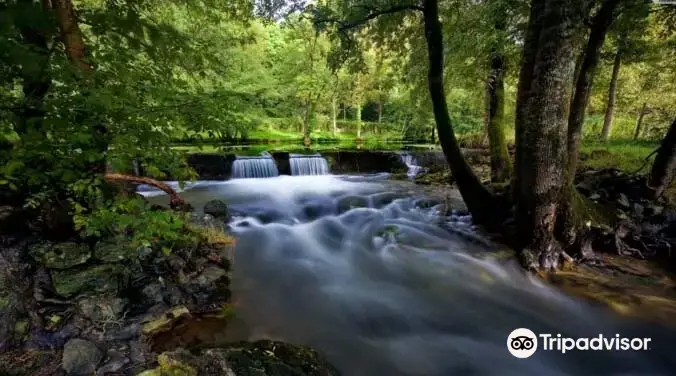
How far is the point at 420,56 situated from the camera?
8.27m

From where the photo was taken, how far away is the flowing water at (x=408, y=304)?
145 inches

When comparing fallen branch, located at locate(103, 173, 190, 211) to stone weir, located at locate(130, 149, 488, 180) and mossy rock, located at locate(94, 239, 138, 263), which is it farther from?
stone weir, located at locate(130, 149, 488, 180)

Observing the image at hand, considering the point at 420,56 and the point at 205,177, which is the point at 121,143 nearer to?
the point at 420,56

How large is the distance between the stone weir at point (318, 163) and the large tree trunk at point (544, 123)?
8.89 meters

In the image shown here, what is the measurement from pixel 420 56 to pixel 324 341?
674 centimetres

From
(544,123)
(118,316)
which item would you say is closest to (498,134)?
(544,123)

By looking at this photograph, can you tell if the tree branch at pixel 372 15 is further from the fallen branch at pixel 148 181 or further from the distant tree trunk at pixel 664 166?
the distant tree trunk at pixel 664 166

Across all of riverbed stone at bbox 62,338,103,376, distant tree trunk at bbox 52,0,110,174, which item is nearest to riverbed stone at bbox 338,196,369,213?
distant tree trunk at bbox 52,0,110,174

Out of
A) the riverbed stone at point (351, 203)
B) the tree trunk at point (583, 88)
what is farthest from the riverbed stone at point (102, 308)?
the tree trunk at point (583, 88)

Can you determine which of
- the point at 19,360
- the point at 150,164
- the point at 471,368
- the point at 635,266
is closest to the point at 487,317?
the point at 471,368

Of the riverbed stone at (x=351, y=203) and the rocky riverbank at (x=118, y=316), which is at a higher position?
the rocky riverbank at (x=118, y=316)

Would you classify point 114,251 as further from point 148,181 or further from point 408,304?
point 408,304

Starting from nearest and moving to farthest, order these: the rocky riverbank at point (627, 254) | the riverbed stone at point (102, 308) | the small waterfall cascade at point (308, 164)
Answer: the riverbed stone at point (102, 308) → the rocky riverbank at point (627, 254) → the small waterfall cascade at point (308, 164)

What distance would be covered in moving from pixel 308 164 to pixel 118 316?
10.9m
